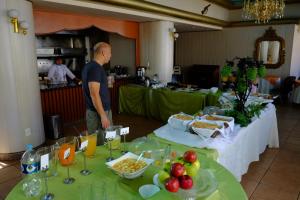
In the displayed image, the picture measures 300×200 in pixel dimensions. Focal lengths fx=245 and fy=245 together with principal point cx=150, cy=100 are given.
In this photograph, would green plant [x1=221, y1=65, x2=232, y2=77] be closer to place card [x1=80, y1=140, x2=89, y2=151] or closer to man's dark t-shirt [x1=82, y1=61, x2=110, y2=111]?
man's dark t-shirt [x1=82, y1=61, x2=110, y2=111]

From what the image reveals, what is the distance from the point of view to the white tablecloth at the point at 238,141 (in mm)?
2127

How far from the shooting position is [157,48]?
633 centimetres

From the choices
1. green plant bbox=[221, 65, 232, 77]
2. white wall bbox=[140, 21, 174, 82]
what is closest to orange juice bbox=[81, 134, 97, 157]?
green plant bbox=[221, 65, 232, 77]

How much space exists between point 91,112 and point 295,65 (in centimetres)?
Result: 771

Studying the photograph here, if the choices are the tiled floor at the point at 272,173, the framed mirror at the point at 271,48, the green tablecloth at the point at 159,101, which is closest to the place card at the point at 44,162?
the tiled floor at the point at 272,173

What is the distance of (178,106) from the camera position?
4930mm

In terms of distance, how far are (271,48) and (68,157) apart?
789 cm

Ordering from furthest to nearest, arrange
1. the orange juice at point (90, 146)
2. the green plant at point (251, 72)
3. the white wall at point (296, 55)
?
the white wall at point (296, 55), the green plant at point (251, 72), the orange juice at point (90, 146)

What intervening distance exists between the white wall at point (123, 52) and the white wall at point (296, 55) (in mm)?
4981

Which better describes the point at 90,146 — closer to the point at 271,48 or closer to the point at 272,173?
the point at 272,173

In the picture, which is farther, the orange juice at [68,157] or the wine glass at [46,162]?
the orange juice at [68,157]

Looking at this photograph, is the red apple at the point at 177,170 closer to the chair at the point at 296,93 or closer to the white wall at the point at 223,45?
the chair at the point at 296,93

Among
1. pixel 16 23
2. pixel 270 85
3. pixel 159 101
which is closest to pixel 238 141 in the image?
pixel 159 101

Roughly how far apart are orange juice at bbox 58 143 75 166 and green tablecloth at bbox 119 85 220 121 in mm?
3286
